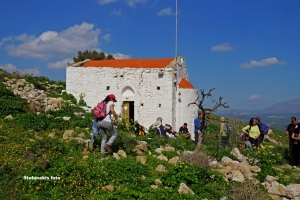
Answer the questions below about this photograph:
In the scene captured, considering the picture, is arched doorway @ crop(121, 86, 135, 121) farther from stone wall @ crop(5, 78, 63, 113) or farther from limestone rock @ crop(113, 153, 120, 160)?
limestone rock @ crop(113, 153, 120, 160)

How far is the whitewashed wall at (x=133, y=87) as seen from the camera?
18.3 m

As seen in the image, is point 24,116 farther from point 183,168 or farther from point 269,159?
point 269,159

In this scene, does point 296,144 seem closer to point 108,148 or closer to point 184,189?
point 184,189

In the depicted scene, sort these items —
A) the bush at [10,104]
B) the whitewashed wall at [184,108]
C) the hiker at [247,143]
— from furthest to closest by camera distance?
1. the whitewashed wall at [184,108]
2. the bush at [10,104]
3. the hiker at [247,143]

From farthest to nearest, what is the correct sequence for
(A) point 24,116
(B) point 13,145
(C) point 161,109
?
(C) point 161,109
(A) point 24,116
(B) point 13,145

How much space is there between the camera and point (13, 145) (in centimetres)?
911

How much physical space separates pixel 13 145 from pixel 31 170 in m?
2.32

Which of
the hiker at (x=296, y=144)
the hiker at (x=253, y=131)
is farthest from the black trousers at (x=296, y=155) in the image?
the hiker at (x=253, y=131)

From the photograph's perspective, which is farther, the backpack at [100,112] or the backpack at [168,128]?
the backpack at [168,128]

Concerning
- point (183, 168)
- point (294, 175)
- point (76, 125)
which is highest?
point (76, 125)

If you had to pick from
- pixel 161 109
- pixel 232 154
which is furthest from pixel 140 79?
pixel 232 154

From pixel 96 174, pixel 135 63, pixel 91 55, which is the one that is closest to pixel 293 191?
pixel 96 174

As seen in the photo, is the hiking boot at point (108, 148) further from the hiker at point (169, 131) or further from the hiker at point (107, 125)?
the hiker at point (169, 131)

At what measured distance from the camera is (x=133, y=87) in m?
18.9
